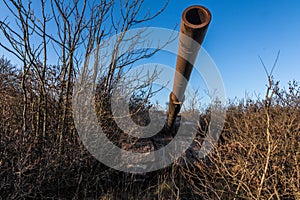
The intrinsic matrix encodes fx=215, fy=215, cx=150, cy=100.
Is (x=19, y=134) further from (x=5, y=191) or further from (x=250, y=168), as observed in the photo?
(x=250, y=168)

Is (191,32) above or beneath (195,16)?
beneath

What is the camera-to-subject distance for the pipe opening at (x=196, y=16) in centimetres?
161

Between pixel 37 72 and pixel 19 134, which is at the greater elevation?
pixel 37 72

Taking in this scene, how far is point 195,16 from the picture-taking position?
1.65 meters

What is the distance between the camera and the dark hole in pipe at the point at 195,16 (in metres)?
1.62

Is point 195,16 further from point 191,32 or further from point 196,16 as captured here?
point 191,32

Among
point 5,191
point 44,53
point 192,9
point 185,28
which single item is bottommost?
point 5,191

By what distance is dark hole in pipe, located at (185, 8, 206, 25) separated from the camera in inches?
63.7

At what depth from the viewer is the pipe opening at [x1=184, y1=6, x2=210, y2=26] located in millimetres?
1609

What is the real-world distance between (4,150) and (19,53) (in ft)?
4.23

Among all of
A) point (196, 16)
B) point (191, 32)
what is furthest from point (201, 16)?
point (191, 32)

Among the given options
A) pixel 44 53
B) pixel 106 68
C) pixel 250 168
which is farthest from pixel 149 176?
pixel 44 53

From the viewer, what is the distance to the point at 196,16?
165 centimetres

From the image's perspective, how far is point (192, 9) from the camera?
65.4 inches
